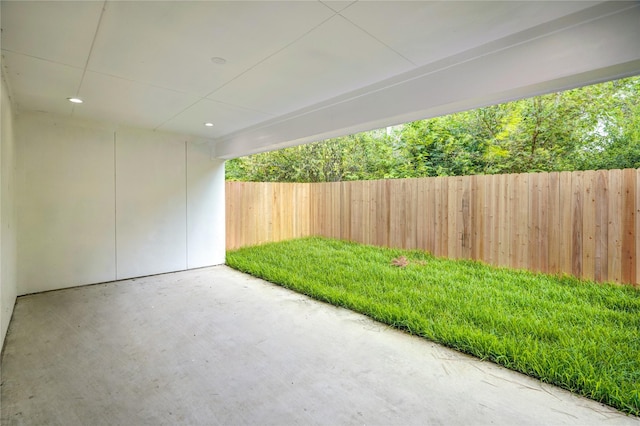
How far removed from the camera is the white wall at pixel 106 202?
3787 millimetres

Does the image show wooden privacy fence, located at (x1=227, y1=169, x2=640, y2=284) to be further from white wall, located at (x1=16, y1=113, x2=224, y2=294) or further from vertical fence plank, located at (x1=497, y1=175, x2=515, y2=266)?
white wall, located at (x1=16, y1=113, x2=224, y2=294)

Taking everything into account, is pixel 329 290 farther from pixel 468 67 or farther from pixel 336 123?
pixel 468 67

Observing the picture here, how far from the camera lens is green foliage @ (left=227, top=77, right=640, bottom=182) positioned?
6.05 m

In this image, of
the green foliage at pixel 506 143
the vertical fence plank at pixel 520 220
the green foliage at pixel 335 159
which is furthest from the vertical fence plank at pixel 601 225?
the green foliage at pixel 335 159

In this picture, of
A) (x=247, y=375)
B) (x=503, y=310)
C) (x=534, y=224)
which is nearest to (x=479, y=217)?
(x=534, y=224)

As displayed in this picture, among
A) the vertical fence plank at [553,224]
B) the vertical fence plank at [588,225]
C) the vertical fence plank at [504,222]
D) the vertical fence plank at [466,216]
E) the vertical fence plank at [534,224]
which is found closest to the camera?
the vertical fence plank at [588,225]

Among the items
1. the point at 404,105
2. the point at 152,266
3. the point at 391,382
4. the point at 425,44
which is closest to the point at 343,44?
the point at 425,44

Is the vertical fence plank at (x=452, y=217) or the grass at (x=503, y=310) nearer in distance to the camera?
the grass at (x=503, y=310)

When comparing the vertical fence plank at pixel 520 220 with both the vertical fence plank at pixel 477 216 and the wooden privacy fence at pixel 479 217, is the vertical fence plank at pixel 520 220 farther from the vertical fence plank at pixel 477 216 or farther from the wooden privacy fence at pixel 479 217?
the vertical fence plank at pixel 477 216

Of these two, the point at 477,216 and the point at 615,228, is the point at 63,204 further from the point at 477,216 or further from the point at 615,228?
the point at 615,228

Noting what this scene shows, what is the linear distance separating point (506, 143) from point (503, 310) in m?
5.47

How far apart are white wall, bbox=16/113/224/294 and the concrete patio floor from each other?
3.02 feet

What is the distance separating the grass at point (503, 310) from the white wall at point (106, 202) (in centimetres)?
131

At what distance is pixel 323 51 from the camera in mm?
2195
